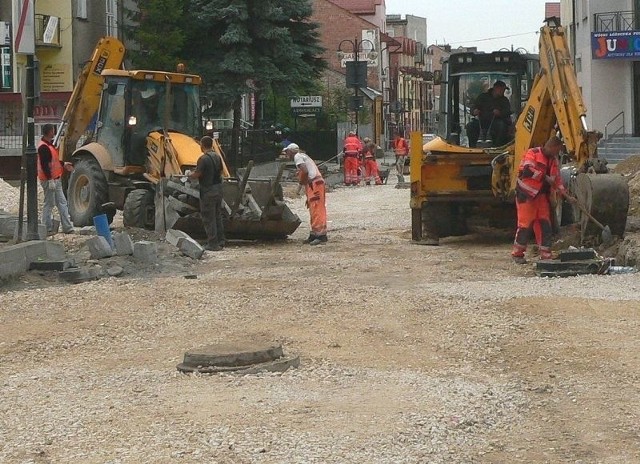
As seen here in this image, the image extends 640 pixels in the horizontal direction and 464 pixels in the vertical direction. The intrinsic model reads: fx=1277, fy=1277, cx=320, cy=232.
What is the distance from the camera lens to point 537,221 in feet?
51.4

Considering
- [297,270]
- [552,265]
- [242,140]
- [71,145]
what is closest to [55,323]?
[297,270]

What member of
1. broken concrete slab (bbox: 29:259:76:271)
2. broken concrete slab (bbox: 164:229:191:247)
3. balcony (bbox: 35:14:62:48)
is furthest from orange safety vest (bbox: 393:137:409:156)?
broken concrete slab (bbox: 29:259:76:271)

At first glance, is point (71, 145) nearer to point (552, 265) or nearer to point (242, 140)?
point (552, 265)

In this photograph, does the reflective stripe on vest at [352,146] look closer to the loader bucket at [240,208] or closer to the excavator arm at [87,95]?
the excavator arm at [87,95]

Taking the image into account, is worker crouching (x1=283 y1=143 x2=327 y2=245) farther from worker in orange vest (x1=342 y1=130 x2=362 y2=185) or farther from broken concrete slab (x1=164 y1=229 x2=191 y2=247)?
worker in orange vest (x1=342 y1=130 x2=362 y2=185)

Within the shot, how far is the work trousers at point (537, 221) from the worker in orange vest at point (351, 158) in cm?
2328

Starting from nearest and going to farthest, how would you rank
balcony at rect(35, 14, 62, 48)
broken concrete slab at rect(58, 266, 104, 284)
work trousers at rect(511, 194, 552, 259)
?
broken concrete slab at rect(58, 266, 104, 284)
work trousers at rect(511, 194, 552, 259)
balcony at rect(35, 14, 62, 48)

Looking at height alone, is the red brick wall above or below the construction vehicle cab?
above

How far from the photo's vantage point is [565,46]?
16859 millimetres

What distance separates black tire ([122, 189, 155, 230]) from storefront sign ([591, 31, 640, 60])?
30575 mm

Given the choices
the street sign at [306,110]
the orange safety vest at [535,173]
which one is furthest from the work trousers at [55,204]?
the street sign at [306,110]

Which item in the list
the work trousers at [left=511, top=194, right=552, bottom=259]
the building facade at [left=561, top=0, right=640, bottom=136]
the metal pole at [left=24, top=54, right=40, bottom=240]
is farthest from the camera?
the building facade at [left=561, top=0, right=640, bottom=136]

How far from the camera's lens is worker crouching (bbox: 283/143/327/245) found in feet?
63.4

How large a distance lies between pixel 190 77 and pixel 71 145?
310 cm
